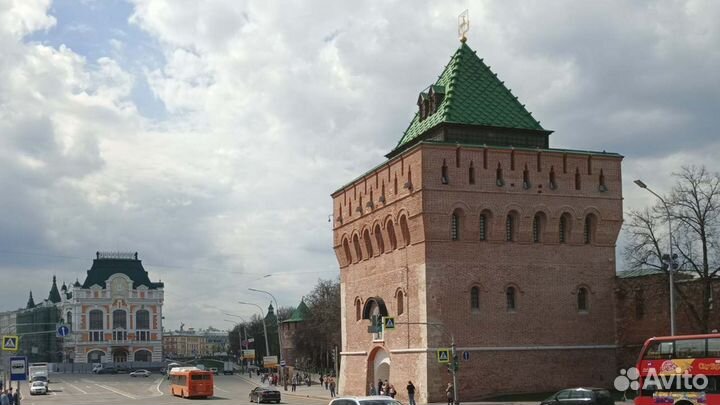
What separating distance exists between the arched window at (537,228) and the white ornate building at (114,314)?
357 ft

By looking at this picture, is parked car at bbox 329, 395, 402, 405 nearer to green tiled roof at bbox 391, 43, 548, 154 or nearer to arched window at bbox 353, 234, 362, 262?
green tiled roof at bbox 391, 43, 548, 154

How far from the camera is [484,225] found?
50.3 m

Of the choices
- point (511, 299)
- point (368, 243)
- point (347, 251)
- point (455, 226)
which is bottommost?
point (511, 299)

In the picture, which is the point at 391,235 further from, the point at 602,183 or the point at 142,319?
the point at 142,319

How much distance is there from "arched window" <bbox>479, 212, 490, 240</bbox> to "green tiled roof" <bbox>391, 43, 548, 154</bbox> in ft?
18.5

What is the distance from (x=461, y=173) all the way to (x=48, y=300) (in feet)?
470

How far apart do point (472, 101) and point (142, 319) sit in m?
109

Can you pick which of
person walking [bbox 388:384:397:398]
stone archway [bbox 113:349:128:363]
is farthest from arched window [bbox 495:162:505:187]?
stone archway [bbox 113:349:128:363]

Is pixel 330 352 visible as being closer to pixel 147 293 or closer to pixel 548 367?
pixel 147 293

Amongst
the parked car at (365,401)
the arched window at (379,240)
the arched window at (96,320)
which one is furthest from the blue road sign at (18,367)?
the arched window at (96,320)

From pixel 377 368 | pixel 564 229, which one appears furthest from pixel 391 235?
pixel 564 229

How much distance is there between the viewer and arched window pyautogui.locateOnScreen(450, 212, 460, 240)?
1948 inches

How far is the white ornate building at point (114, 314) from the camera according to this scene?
14662 centimetres

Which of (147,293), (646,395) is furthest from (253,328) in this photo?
(646,395)
